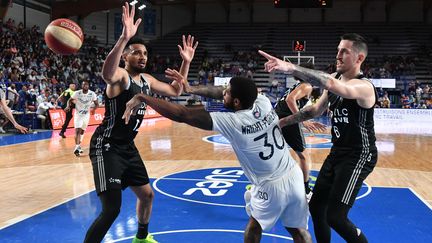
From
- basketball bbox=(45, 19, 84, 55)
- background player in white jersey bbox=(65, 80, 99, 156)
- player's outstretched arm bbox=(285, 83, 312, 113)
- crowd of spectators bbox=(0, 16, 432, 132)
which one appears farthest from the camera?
crowd of spectators bbox=(0, 16, 432, 132)

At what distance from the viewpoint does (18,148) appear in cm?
1164

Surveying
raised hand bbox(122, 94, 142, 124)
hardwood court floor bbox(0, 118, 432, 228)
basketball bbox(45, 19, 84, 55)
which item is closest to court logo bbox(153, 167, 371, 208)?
hardwood court floor bbox(0, 118, 432, 228)

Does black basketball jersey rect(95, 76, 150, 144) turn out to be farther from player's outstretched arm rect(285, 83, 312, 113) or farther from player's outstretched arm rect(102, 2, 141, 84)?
player's outstretched arm rect(285, 83, 312, 113)

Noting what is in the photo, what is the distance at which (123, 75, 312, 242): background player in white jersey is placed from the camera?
3.17 metres

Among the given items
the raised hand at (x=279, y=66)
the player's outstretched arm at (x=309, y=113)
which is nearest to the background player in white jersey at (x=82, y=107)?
the player's outstretched arm at (x=309, y=113)

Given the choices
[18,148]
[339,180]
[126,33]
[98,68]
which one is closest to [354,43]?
[339,180]

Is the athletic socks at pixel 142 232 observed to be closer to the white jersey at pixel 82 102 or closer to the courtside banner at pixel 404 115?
the white jersey at pixel 82 102

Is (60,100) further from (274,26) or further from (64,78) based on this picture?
(274,26)

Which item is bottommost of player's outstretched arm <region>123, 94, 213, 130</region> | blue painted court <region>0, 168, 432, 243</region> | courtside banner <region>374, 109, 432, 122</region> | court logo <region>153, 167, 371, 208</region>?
blue painted court <region>0, 168, 432, 243</region>

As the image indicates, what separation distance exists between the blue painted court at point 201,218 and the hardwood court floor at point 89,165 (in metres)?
0.43

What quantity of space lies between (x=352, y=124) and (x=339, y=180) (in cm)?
47

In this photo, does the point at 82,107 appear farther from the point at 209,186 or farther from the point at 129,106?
the point at 129,106

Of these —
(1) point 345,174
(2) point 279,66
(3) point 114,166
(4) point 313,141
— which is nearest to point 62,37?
(3) point 114,166

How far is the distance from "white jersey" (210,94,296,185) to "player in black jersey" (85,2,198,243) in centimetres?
105
